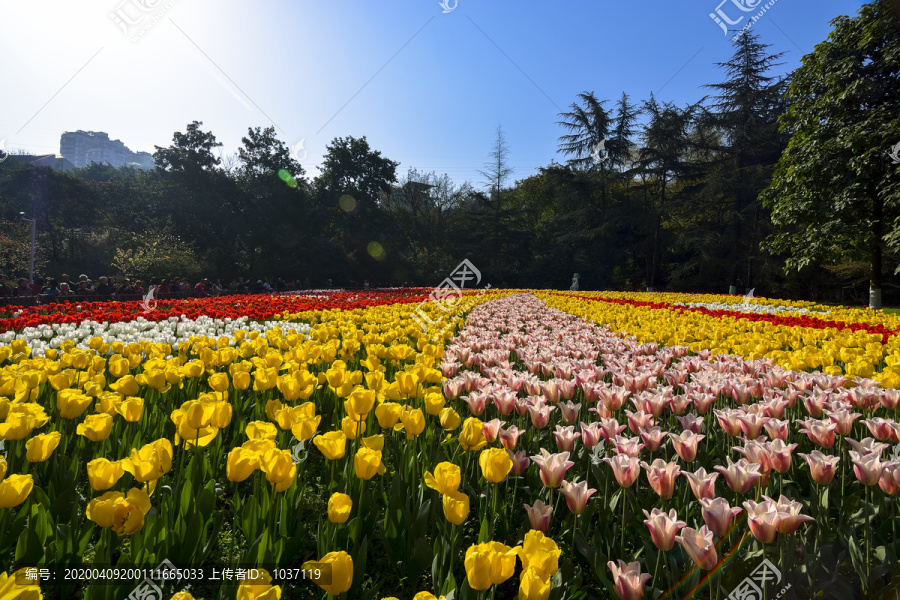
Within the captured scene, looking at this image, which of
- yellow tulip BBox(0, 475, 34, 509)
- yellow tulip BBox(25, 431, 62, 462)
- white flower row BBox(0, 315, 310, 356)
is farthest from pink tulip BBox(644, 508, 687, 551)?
white flower row BBox(0, 315, 310, 356)

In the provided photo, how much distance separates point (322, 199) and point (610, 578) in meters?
38.1

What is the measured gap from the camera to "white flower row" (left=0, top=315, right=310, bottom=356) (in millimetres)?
4837

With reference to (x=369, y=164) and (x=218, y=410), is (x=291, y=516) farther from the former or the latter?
(x=369, y=164)

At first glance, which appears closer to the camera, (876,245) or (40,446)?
(40,446)

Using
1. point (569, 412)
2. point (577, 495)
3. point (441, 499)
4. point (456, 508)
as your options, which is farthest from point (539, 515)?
point (569, 412)

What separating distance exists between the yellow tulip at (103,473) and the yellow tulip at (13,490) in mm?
139

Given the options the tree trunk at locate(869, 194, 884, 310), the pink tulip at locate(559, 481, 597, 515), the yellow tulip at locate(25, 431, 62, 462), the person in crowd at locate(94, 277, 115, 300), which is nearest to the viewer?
the pink tulip at locate(559, 481, 597, 515)

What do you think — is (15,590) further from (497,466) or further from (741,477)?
(741,477)

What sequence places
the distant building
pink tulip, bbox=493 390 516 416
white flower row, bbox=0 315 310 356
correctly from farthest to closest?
the distant building, white flower row, bbox=0 315 310 356, pink tulip, bbox=493 390 516 416

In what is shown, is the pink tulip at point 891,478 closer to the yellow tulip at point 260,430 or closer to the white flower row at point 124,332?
the yellow tulip at point 260,430

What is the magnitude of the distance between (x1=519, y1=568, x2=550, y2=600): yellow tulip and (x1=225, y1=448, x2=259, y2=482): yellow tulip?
0.96 metres

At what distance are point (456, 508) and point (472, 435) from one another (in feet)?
1.68

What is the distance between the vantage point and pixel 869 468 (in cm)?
158

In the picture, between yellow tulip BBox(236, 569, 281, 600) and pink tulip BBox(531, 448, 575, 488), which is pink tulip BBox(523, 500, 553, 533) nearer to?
pink tulip BBox(531, 448, 575, 488)
